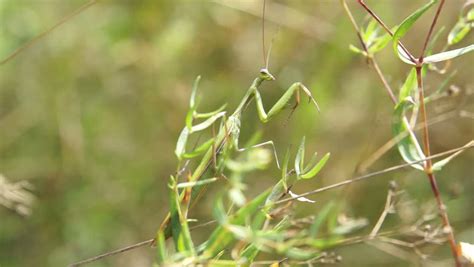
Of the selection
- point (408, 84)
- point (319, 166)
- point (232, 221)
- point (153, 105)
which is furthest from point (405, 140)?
point (153, 105)

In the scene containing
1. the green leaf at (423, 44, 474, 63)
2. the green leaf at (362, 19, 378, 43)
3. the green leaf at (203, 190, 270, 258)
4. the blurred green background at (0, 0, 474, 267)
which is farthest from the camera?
the blurred green background at (0, 0, 474, 267)

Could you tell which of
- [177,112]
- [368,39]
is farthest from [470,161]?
[368,39]

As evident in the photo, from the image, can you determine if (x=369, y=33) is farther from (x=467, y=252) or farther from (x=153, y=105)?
(x=153, y=105)

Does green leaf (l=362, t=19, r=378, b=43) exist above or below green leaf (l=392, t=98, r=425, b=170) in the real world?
above

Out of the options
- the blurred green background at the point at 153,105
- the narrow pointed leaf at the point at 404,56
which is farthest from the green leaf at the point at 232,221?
the blurred green background at the point at 153,105

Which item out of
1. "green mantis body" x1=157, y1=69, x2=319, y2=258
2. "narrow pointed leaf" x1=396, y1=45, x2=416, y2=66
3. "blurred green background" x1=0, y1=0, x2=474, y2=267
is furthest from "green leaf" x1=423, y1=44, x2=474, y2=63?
"blurred green background" x1=0, y1=0, x2=474, y2=267

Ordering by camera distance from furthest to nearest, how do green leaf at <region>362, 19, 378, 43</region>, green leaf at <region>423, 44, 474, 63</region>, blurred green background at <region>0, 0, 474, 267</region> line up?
1. blurred green background at <region>0, 0, 474, 267</region>
2. green leaf at <region>362, 19, 378, 43</region>
3. green leaf at <region>423, 44, 474, 63</region>

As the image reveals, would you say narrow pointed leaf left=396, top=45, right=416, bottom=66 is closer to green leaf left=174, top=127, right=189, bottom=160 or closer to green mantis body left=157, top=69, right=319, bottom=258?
green mantis body left=157, top=69, right=319, bottom=258
